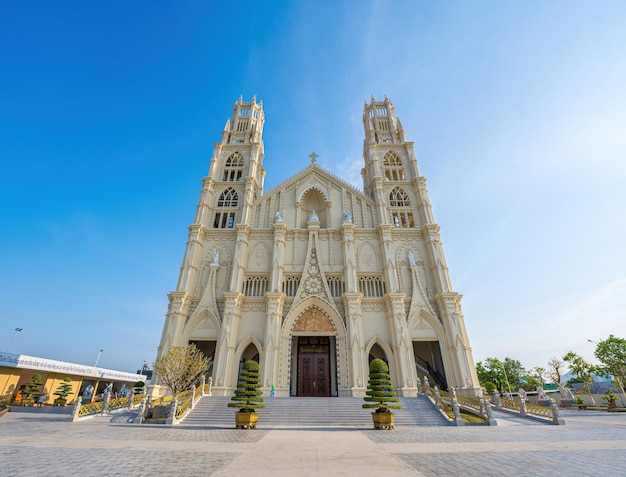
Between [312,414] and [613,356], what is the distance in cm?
4072

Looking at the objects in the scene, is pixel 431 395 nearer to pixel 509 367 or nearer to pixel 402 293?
pixel 402 293

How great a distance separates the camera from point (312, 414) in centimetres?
1730

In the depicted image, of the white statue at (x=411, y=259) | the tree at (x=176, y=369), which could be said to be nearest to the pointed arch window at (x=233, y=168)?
the white statue at (x=411, y=259)

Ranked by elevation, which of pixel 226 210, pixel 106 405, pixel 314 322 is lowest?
pixel 106 405

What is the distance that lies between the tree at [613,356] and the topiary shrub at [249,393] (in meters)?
42.4

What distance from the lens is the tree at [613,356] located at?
3434 centimetres

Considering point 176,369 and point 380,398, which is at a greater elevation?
point 176,369

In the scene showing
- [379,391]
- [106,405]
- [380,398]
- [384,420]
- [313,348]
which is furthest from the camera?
[313,348]

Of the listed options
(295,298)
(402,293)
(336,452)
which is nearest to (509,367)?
(402,293)

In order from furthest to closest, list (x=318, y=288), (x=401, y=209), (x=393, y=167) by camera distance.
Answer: (x=393, y=167)
(x=401, y=209)
(x=318, y=288)

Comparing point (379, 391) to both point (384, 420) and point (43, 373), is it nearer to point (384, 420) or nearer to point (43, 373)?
point (384, 420)

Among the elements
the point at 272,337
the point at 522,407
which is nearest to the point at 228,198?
the point at 272,337

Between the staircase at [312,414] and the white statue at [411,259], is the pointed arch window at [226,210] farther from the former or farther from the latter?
the white statue at [411,259]

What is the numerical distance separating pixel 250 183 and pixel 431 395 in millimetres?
25988
